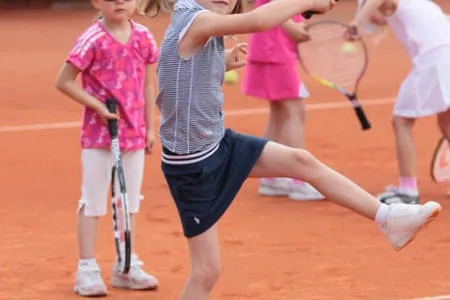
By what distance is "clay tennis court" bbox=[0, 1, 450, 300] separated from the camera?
6.11 m

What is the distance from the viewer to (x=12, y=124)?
10.1m

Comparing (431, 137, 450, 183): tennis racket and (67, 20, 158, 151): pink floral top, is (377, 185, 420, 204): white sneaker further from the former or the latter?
(67, 20, 158, 151): pink floral top

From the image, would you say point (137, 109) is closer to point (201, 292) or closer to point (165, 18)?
point (201, 292)

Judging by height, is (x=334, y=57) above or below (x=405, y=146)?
above

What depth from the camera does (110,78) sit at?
5.85 m

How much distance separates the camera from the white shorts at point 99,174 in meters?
5.90

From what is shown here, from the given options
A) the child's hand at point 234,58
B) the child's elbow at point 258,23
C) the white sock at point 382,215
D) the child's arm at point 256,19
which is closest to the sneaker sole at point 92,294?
the child's hand at point 234,58

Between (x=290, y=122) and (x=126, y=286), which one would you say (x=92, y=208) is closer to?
(x=126, y=286)

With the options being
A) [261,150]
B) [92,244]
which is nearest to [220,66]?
[261,150]

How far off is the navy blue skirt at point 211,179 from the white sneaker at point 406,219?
1.82 feet

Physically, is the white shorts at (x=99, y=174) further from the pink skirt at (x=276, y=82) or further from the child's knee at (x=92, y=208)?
the pink skirt at (x=276, y=82)

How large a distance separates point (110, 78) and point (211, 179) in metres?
1.06

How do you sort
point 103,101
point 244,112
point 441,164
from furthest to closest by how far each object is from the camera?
point 244,112
point 441,164
point 103,101

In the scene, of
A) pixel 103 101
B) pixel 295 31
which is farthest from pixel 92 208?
pixel 295 31
